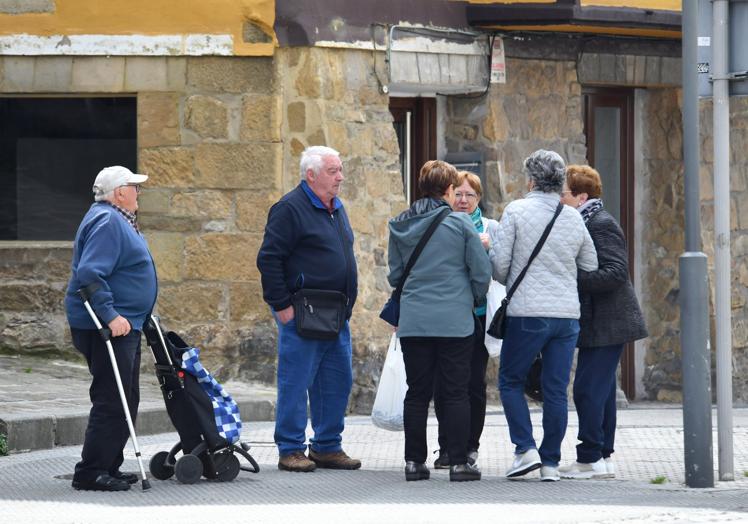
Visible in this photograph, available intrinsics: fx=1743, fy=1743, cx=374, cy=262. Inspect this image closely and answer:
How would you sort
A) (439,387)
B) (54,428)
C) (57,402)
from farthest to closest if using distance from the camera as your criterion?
(57,402) < (54,428) < (439,387)

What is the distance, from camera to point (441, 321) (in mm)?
8688

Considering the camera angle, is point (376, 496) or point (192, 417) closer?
point (376, 496)

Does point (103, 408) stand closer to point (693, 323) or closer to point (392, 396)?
point (392, 396)

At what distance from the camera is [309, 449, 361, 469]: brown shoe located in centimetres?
920

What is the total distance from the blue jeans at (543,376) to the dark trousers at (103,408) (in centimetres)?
191

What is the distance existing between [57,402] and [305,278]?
2.40 m

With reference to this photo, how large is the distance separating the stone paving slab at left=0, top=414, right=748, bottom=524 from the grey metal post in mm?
175

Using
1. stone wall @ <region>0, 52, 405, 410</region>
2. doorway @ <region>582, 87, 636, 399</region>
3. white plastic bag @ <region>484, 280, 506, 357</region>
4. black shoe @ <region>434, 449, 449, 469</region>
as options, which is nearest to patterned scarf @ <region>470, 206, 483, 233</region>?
white plastic bag @ <region>484, 280, 506, 357</region>

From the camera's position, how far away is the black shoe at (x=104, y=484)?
8242mm

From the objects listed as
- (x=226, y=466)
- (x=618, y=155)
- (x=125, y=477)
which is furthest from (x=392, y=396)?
(x=618, y=155)

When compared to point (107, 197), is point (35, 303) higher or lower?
lower

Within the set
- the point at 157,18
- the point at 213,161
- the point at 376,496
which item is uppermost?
the point at 157,18

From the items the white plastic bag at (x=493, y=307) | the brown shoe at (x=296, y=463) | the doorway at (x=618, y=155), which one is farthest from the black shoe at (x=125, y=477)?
the doorway at (x=618, y=155)


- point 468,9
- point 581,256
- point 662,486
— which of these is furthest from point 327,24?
point 662,486
